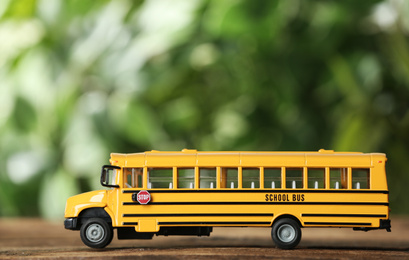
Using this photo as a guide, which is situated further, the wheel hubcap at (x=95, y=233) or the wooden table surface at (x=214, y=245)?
the wheel hubcap at (x=95, y=233)

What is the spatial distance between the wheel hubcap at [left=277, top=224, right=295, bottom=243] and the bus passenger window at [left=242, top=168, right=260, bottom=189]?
9 centimetres

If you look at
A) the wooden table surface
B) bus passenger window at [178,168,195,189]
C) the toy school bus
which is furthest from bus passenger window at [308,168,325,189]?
bus passenger window at [178,168,195,189]

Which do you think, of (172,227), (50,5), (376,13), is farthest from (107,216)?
(376,13)

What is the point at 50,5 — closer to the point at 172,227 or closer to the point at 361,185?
the point at 172,227

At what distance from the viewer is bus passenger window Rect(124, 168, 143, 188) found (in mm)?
1301

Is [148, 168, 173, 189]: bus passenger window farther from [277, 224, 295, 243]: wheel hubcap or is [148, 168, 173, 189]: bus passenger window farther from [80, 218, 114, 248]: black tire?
[277, 224, 295, 243]: wheel hubcap

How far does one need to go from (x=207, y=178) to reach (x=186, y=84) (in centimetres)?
46

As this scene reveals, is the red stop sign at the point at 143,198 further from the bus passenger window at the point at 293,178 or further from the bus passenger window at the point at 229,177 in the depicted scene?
the bus passenger window at the point at 293,178

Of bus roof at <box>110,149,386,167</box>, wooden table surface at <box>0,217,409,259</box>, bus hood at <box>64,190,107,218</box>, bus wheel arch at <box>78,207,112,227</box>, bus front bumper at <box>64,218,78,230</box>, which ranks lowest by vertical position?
wooden table surface at <box>0,217,409,259</box>

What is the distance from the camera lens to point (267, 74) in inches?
66.2

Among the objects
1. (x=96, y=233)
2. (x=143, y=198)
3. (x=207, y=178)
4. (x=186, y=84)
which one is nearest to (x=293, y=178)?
(x=207, y=178)

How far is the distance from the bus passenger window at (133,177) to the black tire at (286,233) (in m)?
0.28

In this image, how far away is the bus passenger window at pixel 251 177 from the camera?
1268 millimetres

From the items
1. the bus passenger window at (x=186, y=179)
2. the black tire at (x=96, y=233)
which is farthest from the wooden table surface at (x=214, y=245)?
the bus passenger window at (x=186, y=179)
